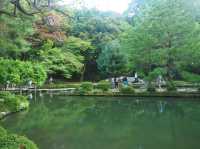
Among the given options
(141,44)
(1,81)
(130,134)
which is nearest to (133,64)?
(141,44)

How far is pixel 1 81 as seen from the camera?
79.2ft

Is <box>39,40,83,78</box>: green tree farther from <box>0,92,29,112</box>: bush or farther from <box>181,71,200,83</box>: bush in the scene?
<box>0,92,29,112</box>: bush

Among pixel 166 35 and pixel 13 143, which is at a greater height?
pixel 166 35

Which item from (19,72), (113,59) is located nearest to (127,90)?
(19,72)

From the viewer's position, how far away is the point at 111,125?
46.8ft

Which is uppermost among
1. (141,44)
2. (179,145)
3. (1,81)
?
(141,44)

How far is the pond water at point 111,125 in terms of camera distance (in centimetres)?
1082

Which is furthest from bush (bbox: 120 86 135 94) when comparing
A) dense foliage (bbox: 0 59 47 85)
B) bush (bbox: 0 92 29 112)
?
bush (bbox: 0 92 29 112)

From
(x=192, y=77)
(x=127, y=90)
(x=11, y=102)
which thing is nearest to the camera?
(x=11, y=102)

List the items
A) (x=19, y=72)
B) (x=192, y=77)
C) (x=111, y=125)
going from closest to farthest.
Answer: (x=111, y=125), (x=19, y=72), (x=192, y=77)

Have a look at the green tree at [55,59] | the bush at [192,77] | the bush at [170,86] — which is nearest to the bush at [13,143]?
the bush at [170,86]

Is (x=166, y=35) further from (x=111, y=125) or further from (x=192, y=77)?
(x=111, y=125)

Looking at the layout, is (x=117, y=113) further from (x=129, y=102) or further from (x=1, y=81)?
(x=1, y=81)

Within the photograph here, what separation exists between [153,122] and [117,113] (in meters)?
3.10
